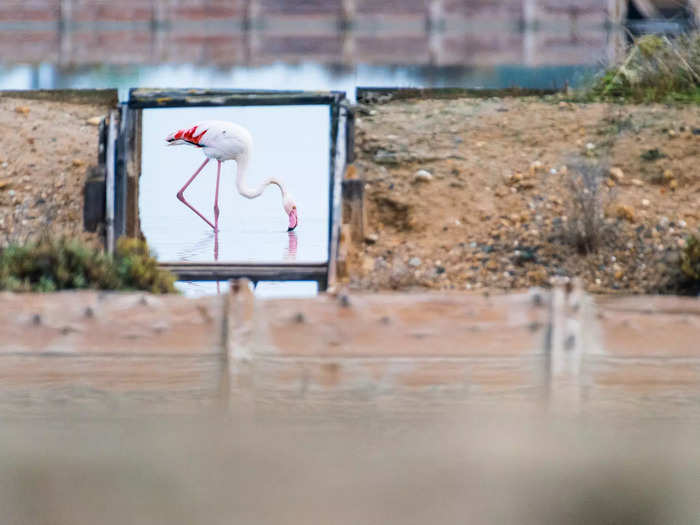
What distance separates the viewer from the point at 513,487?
12.9ft

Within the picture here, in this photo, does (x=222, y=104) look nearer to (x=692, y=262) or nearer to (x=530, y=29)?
(x=530, y=29)

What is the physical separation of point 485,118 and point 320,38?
95.6 inches

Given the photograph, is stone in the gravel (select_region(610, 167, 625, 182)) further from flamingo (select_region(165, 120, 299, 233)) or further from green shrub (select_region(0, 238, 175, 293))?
green shrub (select_region(0, 238, 175, 293))

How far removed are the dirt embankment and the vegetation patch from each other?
276mm

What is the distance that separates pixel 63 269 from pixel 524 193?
277cm

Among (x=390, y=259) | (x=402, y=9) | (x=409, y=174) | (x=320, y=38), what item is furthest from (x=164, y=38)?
(x=390, y=259)

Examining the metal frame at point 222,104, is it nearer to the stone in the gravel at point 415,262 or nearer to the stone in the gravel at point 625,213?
the stone in the gravel at point 415,262

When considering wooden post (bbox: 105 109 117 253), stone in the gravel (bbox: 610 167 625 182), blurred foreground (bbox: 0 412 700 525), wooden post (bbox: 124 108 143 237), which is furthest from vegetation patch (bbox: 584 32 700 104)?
blurred foreground (bbox: 0 412 700 525)

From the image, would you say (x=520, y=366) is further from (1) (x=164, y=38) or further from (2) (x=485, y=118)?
(1) (x=164, y=38)

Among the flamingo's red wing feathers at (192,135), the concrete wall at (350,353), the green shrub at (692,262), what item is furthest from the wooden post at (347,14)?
the concrete wall at (350,353)

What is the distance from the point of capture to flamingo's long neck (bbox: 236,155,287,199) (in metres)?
7.72

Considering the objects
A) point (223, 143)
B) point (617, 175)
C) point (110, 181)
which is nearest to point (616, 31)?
point (617, 175)

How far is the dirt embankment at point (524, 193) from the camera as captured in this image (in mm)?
5277

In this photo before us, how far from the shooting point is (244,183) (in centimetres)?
779
